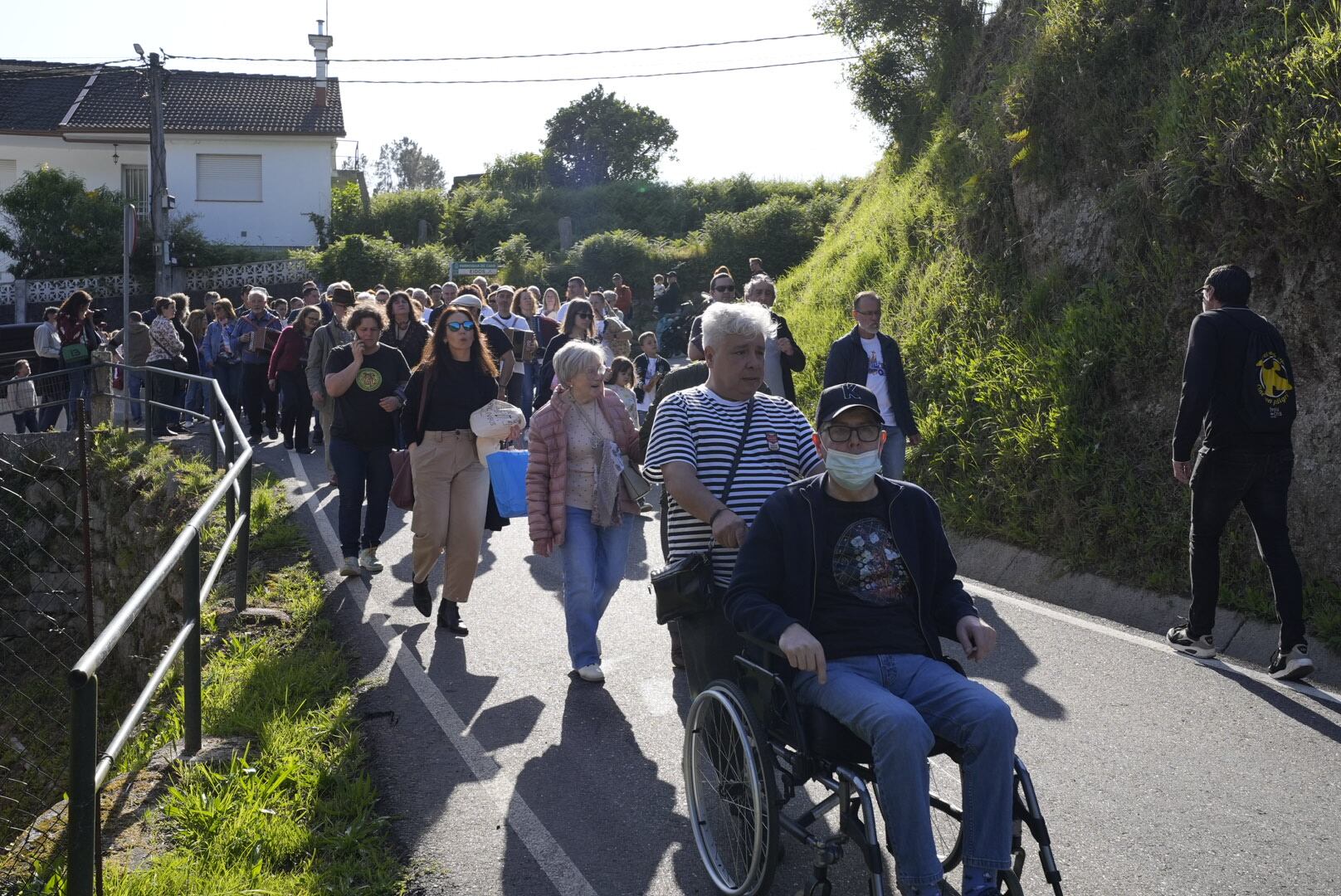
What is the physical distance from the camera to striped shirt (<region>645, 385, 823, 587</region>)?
5.26 m

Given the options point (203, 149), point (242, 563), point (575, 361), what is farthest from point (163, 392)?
point (203, 149)

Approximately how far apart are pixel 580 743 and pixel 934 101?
1802cm

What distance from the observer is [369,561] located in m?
9.84

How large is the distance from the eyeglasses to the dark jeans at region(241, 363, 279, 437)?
1464 centimetres

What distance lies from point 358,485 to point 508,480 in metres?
1.85

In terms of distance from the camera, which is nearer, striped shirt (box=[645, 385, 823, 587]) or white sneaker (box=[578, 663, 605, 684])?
striped shirt (box=[645, 385, 823, 587])

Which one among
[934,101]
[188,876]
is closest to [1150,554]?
[188,876]

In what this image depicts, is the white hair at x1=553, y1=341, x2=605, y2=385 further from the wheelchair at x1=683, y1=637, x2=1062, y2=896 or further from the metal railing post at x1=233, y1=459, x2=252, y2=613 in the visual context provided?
the wheelchair at x1=683, y1=637, x2=1062, y2=896

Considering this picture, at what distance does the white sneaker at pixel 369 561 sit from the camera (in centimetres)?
981

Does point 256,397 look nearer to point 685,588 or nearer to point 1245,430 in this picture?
point 1245,430

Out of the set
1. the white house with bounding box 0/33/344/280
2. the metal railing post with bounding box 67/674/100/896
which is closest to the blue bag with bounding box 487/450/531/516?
the metal railing post with bounding box 67/674/100/896

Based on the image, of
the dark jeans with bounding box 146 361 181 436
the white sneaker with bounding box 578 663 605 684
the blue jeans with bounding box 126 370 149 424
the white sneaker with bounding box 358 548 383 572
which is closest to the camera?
the white sneaker with bounding box 578 663 605 684

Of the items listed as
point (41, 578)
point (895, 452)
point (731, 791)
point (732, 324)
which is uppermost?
point (732, 324)

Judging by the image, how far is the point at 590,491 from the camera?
23.3 feet
